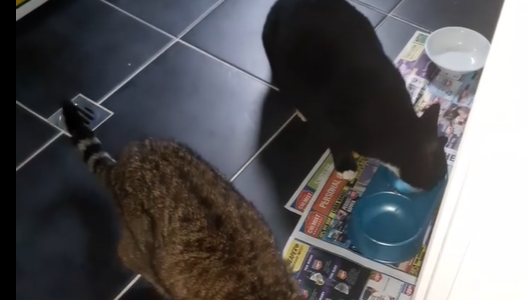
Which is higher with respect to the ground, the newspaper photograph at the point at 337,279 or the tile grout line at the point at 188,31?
the tile grout line at the point at 188,31

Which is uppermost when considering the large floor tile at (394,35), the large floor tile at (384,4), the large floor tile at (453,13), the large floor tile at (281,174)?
the large floor tile at (453,13)

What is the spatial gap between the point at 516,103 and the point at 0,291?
109cm

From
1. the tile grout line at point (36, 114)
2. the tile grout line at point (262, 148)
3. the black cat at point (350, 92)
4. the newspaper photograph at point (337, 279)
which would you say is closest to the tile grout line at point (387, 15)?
the black cat at point (350, 92)

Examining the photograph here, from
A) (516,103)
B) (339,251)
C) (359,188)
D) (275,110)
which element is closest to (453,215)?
(516,103)

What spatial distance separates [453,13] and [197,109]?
99 cm

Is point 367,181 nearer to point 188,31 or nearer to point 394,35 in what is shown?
point 394,35

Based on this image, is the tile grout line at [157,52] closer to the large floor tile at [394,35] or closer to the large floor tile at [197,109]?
the large floor tile at [197,109]

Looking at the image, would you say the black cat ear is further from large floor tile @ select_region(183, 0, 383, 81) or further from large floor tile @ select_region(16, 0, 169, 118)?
large floor tile @ select_region(16, 0, 169, 118)

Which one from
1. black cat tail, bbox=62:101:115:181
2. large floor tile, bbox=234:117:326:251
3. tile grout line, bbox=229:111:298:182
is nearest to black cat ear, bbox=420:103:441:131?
large floor tile, bbox=234:117:326:251

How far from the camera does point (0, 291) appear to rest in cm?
124

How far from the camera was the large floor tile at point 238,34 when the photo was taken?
1.92 metres

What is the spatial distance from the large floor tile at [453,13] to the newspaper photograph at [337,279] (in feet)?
3.24

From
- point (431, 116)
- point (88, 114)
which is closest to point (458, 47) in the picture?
point (431, 116)

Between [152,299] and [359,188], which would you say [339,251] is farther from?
[152,299]
